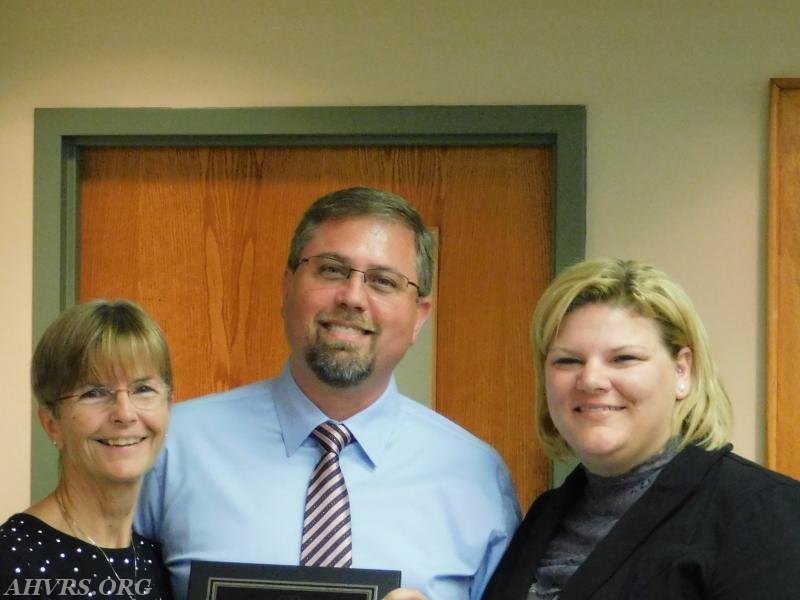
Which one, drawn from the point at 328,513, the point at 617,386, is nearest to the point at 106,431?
the point at 328,513

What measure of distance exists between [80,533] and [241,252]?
1.39 metres

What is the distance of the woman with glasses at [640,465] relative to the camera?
4.98 ft

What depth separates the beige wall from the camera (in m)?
2.73

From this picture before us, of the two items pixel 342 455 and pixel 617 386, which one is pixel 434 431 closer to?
pixel 342 455

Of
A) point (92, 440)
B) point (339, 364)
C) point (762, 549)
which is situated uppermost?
point (339, 364)

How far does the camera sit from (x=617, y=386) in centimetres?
167

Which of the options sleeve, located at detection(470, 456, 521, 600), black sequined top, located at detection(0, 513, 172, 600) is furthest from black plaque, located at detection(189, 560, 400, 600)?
sleeve, located at detection(470, 456, 521, 600)

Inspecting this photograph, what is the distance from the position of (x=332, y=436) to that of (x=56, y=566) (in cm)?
54

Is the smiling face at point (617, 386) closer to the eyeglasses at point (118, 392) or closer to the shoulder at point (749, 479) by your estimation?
the shoulder at point (749, 479)

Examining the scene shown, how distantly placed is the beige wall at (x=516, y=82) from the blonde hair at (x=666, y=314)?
1.02 meters

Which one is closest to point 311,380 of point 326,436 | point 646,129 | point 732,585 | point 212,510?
point 326,436

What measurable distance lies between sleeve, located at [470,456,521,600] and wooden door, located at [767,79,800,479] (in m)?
0.94

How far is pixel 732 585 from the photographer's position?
146 centimetres

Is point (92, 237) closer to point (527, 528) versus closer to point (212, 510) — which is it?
point (212, 510)
